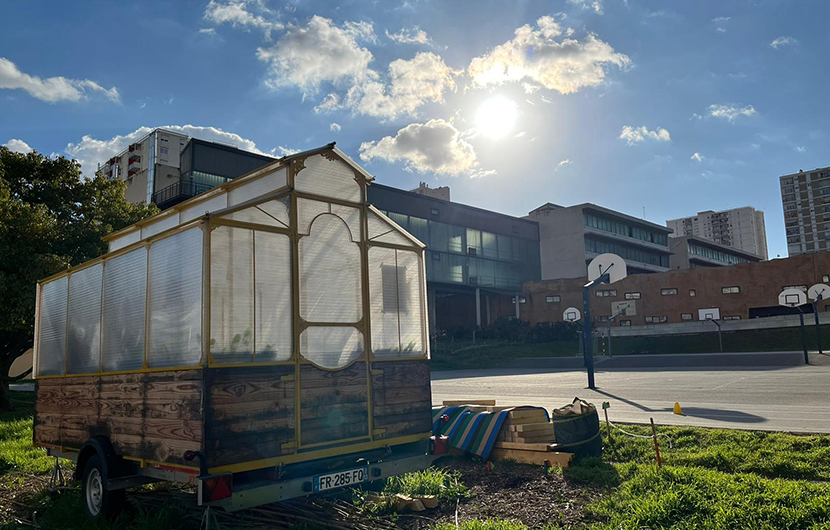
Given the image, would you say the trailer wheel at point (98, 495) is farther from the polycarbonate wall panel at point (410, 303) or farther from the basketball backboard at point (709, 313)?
the basketball backboard at point (709, 313)

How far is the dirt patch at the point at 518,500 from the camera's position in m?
5.96

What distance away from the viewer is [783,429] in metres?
9.38

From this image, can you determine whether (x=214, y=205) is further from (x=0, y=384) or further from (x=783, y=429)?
(x=0, y=384)

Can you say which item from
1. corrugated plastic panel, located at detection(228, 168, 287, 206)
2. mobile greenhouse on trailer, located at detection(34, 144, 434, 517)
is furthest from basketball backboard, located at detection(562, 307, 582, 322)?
corrugated plastic panel, located at detection(228, 168, 287, 206)

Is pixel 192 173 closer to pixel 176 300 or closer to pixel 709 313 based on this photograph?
pixel 176 300

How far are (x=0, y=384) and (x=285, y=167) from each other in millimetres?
19513

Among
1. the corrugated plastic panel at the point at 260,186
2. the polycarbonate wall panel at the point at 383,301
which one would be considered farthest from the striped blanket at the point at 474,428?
the corrugated plastic panel at the point at 260,186

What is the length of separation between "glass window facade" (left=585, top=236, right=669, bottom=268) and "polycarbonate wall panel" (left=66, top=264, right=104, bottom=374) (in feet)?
213

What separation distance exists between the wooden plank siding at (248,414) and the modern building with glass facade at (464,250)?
137 ft

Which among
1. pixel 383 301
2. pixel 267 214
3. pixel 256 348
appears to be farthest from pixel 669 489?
pixel 267 214

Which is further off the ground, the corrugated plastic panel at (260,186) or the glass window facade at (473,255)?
the glass window facade at (473,255)

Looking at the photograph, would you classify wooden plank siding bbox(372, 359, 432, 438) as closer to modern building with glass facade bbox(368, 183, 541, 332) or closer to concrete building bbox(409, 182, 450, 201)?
modern building with glass facade bbox(368, 183, 541, 332)

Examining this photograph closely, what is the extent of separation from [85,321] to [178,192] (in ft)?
118

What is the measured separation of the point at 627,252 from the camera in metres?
76.9
